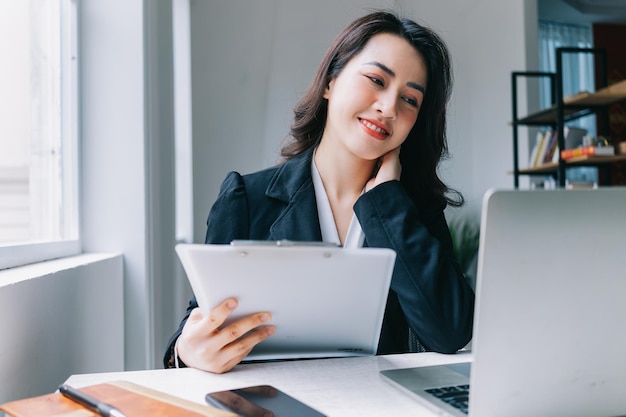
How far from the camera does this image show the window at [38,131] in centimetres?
106

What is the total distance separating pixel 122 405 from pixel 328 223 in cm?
76

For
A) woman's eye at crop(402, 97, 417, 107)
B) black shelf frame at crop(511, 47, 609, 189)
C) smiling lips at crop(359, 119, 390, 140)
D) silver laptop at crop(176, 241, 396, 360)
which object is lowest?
silver laptop at crop(176, 241, 396, 360)

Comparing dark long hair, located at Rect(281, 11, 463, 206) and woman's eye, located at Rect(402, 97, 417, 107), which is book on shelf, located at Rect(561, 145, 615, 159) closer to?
dark long hair, located at Rect(281, 11, 463, 206)

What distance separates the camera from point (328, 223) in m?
1.32

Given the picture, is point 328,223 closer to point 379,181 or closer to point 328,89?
point 379,181

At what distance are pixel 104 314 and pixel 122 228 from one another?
0.96 feet

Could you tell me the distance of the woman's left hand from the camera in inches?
49.2

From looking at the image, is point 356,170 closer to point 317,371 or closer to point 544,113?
point 317,371

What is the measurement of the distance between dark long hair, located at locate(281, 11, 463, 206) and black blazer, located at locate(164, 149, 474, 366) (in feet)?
0.20

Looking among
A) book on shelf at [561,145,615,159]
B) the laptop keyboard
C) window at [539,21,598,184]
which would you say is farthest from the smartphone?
window at [539,21,598,184]

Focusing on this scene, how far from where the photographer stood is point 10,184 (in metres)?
1.08

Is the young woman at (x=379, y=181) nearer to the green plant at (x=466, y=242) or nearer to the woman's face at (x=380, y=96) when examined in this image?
the woman's face at (x=380, y=96)

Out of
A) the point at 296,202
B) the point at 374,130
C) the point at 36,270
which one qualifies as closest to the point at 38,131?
the point at 36,270

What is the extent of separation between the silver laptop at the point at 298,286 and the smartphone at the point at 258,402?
0.12 m
